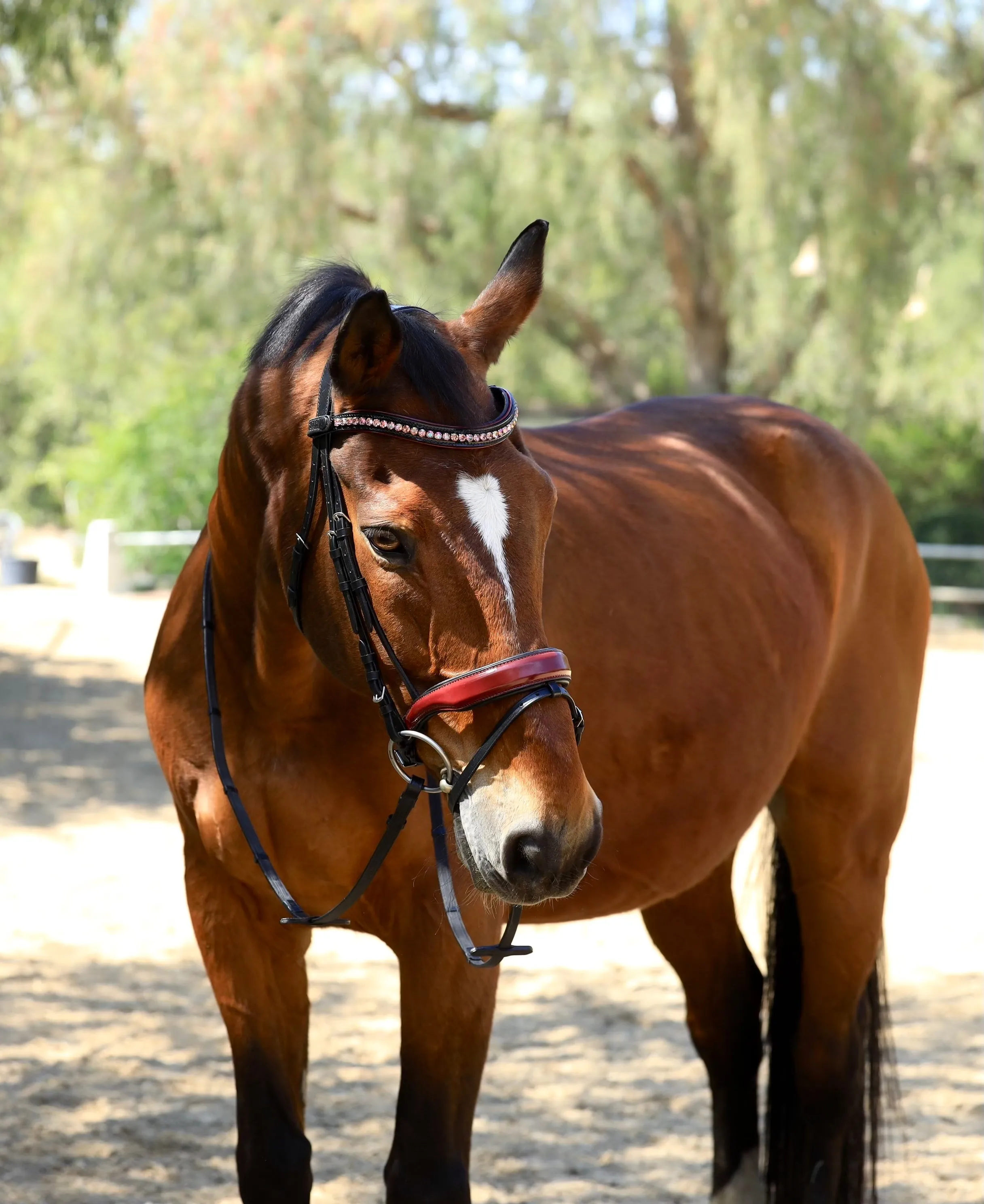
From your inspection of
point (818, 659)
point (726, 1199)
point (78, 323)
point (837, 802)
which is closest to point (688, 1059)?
point (726, 1199)

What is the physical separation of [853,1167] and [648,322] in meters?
22.4

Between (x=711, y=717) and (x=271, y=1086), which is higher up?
(x=711, y=717)

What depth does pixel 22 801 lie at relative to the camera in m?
7.39

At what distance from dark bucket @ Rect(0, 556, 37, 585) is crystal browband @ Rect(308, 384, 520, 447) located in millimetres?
15969

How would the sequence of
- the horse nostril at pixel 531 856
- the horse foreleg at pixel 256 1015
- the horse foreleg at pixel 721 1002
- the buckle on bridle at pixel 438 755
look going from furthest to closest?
the horse foreleg at pixel 721 1002 < the horse foreleg at pixel 256 1015 < the buckle on bridle at pixel 438 755 < the horse nostril at pixel 531 856

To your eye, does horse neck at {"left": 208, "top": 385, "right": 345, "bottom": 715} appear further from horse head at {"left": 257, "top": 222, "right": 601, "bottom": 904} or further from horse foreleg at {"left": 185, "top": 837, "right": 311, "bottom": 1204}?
horse foreleg at {"left": 185, "top": 837, "right": 311, "bottom": 1204}

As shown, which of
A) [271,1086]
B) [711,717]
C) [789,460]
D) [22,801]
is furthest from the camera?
[22,801]

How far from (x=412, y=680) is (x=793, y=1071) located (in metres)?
1.98

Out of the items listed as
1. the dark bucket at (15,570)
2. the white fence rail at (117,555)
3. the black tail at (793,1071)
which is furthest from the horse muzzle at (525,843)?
the dark bucket at (15,570)

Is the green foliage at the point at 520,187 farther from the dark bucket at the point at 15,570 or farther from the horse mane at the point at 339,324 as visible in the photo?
the horse mane at the point at 339,324

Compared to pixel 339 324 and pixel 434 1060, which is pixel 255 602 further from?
pixel 434 1060

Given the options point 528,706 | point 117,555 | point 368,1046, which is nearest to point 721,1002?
point 368,1046

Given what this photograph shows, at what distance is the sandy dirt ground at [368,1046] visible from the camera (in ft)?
11.2

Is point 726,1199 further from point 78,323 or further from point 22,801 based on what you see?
point 78,323
